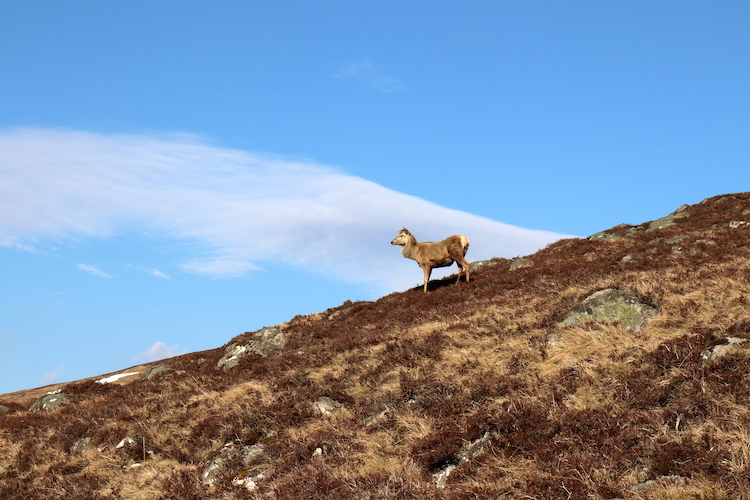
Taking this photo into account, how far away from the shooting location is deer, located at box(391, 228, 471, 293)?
89.1ft

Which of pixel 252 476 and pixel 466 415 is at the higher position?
pixel 466 415

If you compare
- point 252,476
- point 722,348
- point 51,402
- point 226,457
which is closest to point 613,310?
point 722,348

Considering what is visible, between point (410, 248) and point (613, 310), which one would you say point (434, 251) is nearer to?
point (410, 248)

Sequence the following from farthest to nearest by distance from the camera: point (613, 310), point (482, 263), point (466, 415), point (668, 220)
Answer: point (668, 220) < point (482, 263) < point (613, 310) < point (466, 415)

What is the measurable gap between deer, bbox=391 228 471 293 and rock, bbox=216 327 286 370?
291 inches

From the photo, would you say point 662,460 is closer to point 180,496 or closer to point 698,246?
point 180,496

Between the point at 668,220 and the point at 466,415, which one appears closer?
the point at 466,415

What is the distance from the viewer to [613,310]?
14.3 metres

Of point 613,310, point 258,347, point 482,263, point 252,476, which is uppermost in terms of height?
point 482,263

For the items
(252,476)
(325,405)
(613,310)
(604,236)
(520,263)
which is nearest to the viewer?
(252,476)

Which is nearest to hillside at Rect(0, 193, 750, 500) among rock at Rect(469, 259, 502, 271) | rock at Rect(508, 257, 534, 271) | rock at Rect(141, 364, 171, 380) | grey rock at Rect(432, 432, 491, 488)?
grey rock at Rect(432, 432, 491, 488)

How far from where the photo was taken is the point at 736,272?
16.5 m

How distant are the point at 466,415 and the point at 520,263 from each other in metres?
21.5

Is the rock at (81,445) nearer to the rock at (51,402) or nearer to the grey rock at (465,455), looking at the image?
the rock at (51,402)
